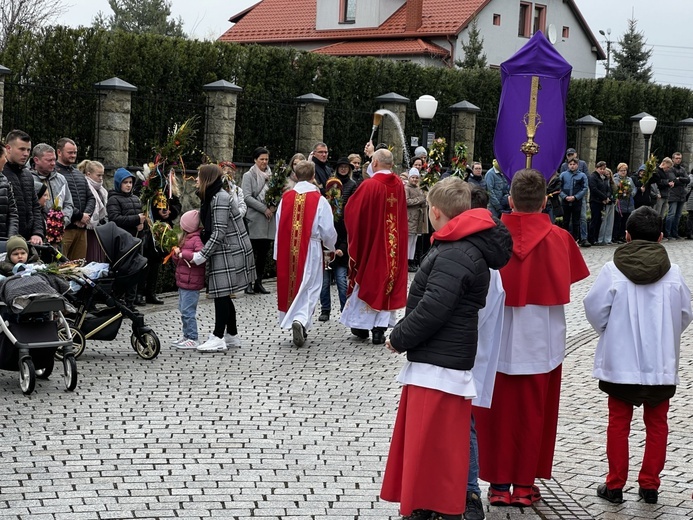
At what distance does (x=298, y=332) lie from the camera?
11.8m

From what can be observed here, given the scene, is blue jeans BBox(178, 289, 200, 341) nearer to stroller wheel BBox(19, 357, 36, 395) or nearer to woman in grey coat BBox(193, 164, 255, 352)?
woman in grey coat BBox(193, 164, 255, 352)

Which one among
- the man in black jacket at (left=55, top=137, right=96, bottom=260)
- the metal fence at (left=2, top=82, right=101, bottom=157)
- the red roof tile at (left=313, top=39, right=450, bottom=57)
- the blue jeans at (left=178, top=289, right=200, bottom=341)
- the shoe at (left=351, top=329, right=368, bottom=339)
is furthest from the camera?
the red roof tile at (left=313, top=39, right=450, bottom=57)

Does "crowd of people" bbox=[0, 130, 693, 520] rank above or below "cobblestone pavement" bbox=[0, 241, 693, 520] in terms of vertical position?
above

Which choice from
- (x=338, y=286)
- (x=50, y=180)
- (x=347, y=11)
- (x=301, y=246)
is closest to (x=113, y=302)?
(x=301, y=246)

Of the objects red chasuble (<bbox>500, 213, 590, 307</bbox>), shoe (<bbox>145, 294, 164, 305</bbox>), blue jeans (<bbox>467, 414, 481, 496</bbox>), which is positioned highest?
red chasuble (<bbox>500, 213, 590, 307</bbox>)

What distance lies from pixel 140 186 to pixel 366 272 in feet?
11.2

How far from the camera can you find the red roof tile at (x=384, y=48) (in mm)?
49719

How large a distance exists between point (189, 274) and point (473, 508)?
5664 millimetres

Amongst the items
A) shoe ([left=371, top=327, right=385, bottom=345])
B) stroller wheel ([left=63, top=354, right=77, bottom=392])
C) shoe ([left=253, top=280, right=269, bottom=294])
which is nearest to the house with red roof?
shoe ([left=253, top=280, right=269, bottom=294])

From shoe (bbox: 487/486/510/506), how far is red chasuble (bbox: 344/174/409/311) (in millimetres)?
5261

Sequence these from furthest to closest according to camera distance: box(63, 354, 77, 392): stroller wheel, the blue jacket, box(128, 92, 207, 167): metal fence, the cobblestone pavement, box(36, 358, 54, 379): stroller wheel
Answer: the blue jacket < box(128, 92, 207, 167): metal fence < box(36, 358, 54, 379): stroller wheel < box(63, 354, 77, 392): stroller wheel < the cobblestone pavement

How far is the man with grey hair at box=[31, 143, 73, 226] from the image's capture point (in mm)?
12500

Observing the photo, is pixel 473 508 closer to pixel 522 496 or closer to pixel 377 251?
pixel 522 496

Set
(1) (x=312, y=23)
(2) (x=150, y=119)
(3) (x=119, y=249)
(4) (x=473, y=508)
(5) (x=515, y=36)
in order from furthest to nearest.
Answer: (1) (x=312, y=23) < (5) (x=515, y=36) < (2) (x=150, y=119) < (3) (x=119, y=249) < (4) (x=473, y=508)
